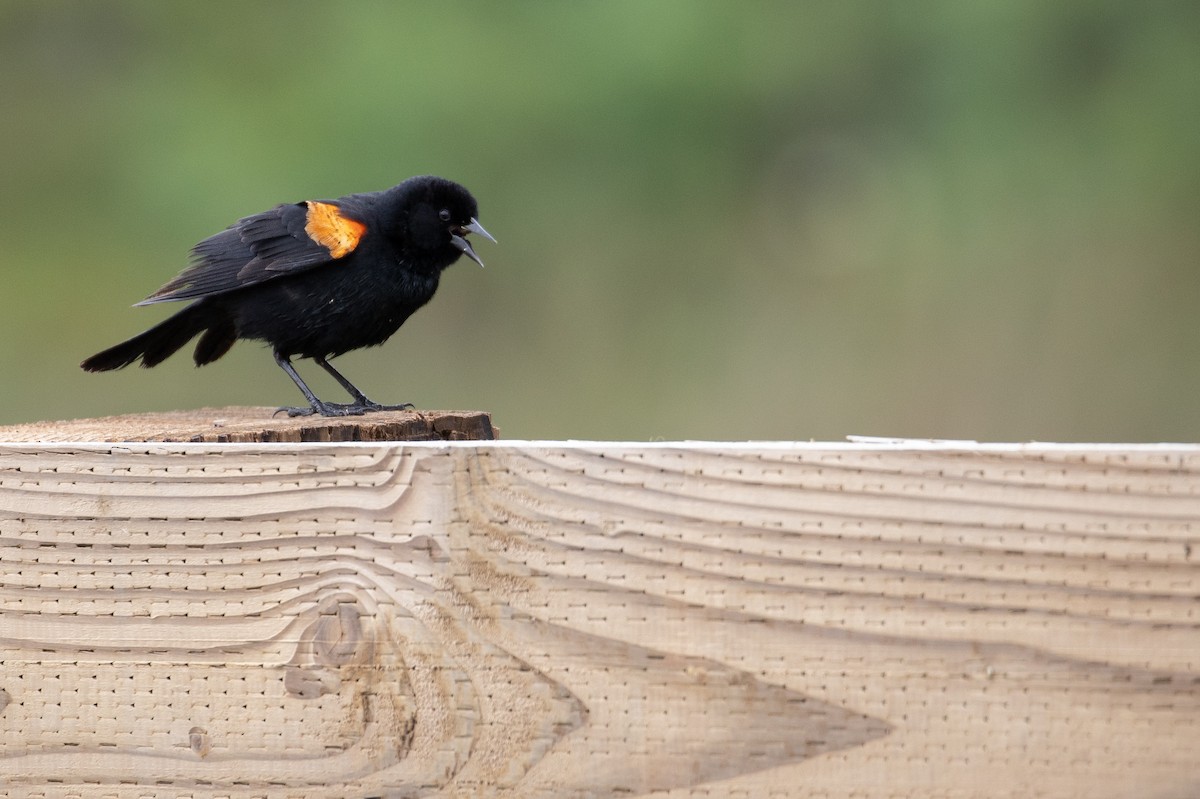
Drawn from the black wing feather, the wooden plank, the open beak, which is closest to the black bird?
the black wing feather

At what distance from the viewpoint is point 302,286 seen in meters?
3.92

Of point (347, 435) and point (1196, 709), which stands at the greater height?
point (347, 435)

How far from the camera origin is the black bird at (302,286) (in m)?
3.80

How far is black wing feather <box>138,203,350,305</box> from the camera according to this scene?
3.78 meters

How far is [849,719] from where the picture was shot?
4.07ft

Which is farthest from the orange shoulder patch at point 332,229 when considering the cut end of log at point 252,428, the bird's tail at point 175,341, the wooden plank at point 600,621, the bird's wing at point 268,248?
the wooden plank at point 600,621

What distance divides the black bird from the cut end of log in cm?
121

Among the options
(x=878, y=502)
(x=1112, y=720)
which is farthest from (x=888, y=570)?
(x=1112, y=720)

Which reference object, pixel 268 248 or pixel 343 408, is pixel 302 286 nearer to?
pixel 268 248

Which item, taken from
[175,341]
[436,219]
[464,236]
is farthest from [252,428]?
[464,236]

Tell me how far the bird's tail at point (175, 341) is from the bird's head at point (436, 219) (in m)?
0.68

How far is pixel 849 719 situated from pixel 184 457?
2.36ft

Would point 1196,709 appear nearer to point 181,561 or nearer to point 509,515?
point 509,515

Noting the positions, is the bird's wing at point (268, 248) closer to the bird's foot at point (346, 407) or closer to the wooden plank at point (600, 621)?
the bird's foot at point (346, 407)
